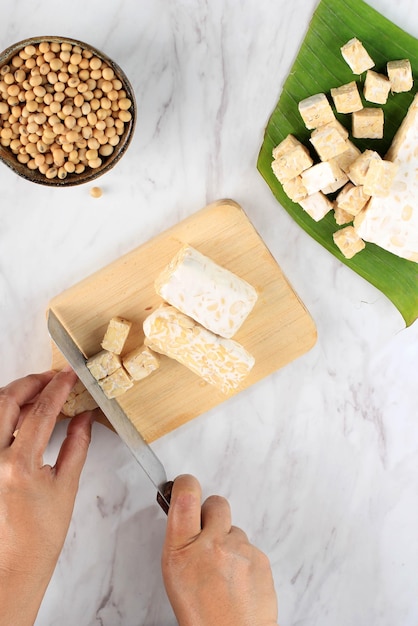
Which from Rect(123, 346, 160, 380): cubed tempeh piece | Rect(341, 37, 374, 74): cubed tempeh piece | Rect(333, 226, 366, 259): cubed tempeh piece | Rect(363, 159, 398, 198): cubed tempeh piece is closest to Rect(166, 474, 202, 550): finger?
Rect(123, 346, 160, 380): cubed tempeh piece

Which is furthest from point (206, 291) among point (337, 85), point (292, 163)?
point (337, 85)

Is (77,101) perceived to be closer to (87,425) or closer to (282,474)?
(87,425)

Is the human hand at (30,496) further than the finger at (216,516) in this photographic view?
No

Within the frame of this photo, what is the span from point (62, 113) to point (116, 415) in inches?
27.0

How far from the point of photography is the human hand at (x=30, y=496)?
4.10ft

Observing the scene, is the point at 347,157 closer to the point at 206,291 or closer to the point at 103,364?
the point at 206,291

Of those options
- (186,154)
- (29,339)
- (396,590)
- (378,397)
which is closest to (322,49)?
(186,154)

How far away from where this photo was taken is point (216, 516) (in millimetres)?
1414

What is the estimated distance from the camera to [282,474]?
159cm

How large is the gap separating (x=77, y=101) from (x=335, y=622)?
151 centimetres

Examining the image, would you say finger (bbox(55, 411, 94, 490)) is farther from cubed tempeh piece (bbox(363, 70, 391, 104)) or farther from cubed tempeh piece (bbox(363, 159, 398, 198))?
cubed tempeh piece (bbox(363, 70, 391, 104))

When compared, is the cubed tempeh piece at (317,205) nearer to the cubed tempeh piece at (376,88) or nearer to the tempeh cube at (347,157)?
the tempeh cube at (347,157)

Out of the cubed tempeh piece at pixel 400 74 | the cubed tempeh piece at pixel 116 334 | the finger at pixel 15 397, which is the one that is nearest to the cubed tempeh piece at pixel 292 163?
the cubed tempeh piece at pixel 400 74

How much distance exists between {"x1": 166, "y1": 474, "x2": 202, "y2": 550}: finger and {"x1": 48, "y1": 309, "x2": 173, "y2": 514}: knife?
44 millimetres
